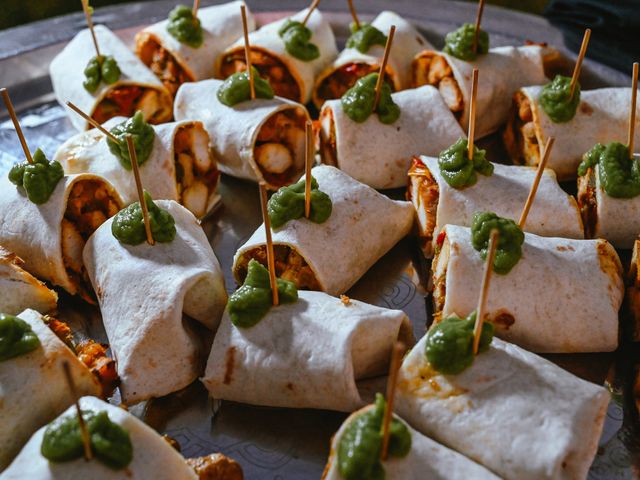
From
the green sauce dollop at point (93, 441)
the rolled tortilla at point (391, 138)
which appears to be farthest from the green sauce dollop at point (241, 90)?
the green sauce dollop at point (93, 441)

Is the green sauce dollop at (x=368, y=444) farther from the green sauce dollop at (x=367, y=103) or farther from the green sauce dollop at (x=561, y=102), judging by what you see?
the green sauce dollop at (x=561, y=102)

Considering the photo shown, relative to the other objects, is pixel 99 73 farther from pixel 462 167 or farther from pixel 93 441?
pixel 93 441

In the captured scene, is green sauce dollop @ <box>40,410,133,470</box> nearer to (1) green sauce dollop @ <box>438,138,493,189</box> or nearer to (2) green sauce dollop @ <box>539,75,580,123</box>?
(1) green sauce dollop @ <box>438,138,493,189</box>

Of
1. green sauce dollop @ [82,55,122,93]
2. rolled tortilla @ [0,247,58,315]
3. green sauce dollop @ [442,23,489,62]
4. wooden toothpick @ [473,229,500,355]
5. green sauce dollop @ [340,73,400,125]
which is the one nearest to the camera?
wooden toothpick @ [473,229,500,355]

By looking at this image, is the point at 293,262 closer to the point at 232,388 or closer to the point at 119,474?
the point at 232,388

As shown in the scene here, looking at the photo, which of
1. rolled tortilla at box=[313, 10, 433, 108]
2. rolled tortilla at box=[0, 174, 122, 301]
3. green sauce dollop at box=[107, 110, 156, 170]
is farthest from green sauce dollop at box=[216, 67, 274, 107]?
rolled tortilla at box=[0, 174, 122, 301]
